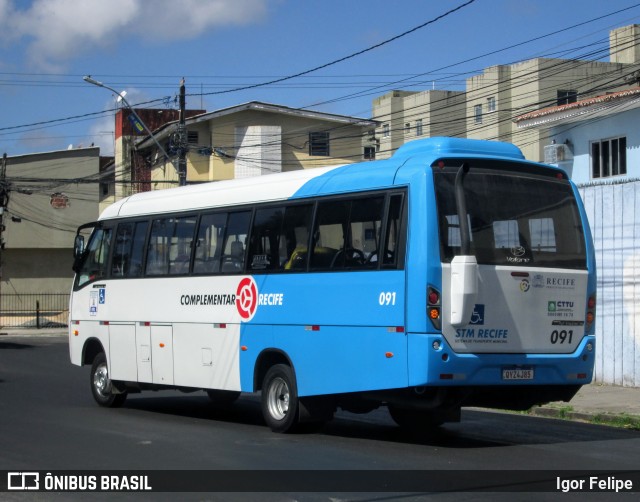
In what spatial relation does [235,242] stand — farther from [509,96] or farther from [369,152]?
[509,96]

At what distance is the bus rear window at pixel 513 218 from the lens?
10875 mm

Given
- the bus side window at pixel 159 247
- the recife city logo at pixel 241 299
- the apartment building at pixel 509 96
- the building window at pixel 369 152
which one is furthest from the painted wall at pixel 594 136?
the building window at pixel 369 152

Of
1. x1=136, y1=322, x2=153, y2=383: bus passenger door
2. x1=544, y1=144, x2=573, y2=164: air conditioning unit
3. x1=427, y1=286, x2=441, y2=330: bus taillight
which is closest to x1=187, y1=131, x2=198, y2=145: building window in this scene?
x1=544, y1=144, x2=573, y2=164: air conditioning unit

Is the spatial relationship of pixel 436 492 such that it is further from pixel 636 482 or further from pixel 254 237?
pixel 254 237

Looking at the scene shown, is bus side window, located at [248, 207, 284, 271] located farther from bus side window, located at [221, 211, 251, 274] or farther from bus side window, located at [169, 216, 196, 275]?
bus side window, located at [169, 216, 196, 275]

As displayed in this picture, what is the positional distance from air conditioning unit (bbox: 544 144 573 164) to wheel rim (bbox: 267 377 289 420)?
61.0 ft

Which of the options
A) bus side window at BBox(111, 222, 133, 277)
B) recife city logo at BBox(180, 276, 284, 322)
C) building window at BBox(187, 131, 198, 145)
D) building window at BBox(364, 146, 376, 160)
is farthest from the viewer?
building window at BBox(364, 146, 376, 160)

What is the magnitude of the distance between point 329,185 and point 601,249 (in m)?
8.58

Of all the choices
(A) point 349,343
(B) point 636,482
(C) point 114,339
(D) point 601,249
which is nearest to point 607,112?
(D) point 601,249

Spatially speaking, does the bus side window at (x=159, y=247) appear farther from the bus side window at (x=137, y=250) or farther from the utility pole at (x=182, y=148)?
the utility pole at (x=182, y=148)

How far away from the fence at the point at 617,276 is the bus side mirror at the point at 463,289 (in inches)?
343

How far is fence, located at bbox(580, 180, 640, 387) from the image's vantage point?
18250mm

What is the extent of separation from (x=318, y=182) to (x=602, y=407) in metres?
6.35

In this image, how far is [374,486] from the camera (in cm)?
872
